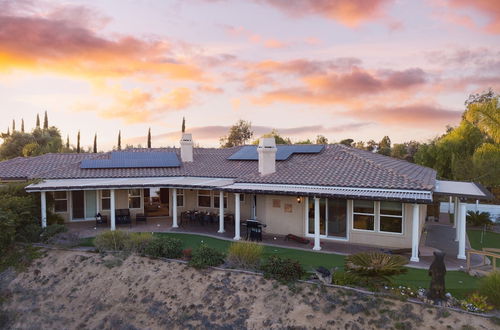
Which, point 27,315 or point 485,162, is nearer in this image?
point 27,315

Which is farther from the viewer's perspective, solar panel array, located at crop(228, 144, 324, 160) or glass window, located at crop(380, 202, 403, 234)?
solar panel array, located at crop(228, 144, 324, 160)

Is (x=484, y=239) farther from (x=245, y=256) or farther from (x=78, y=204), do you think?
(x=78, y=204)

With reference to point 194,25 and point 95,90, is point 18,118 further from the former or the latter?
point 194,25

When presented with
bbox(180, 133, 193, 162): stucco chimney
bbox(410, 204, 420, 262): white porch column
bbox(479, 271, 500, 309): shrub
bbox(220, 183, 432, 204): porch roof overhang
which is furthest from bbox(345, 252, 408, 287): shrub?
bbox(180, 133, 193, 162): stucco chimney

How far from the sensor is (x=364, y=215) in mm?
18422

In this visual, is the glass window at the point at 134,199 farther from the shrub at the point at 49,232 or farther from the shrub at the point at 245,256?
the shrub at the point at 245,256

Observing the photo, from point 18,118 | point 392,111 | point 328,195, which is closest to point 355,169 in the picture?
point 328,195

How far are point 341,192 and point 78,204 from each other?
722 inches

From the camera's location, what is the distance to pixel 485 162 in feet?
102

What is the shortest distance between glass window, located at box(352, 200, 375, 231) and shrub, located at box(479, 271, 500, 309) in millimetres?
6827

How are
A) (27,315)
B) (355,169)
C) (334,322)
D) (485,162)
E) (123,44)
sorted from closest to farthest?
(334,322), (27,315), (355,169), (123,44), (485,162)

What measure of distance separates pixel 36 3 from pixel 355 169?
20280 mm

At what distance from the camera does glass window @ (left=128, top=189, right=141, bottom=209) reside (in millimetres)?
25547

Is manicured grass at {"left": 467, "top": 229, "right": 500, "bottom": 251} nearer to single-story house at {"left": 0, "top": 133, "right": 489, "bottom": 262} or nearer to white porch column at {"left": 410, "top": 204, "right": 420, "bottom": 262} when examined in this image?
single-story house at {"left": 0, "top": 133, "right": 489, "bottom": 262}
